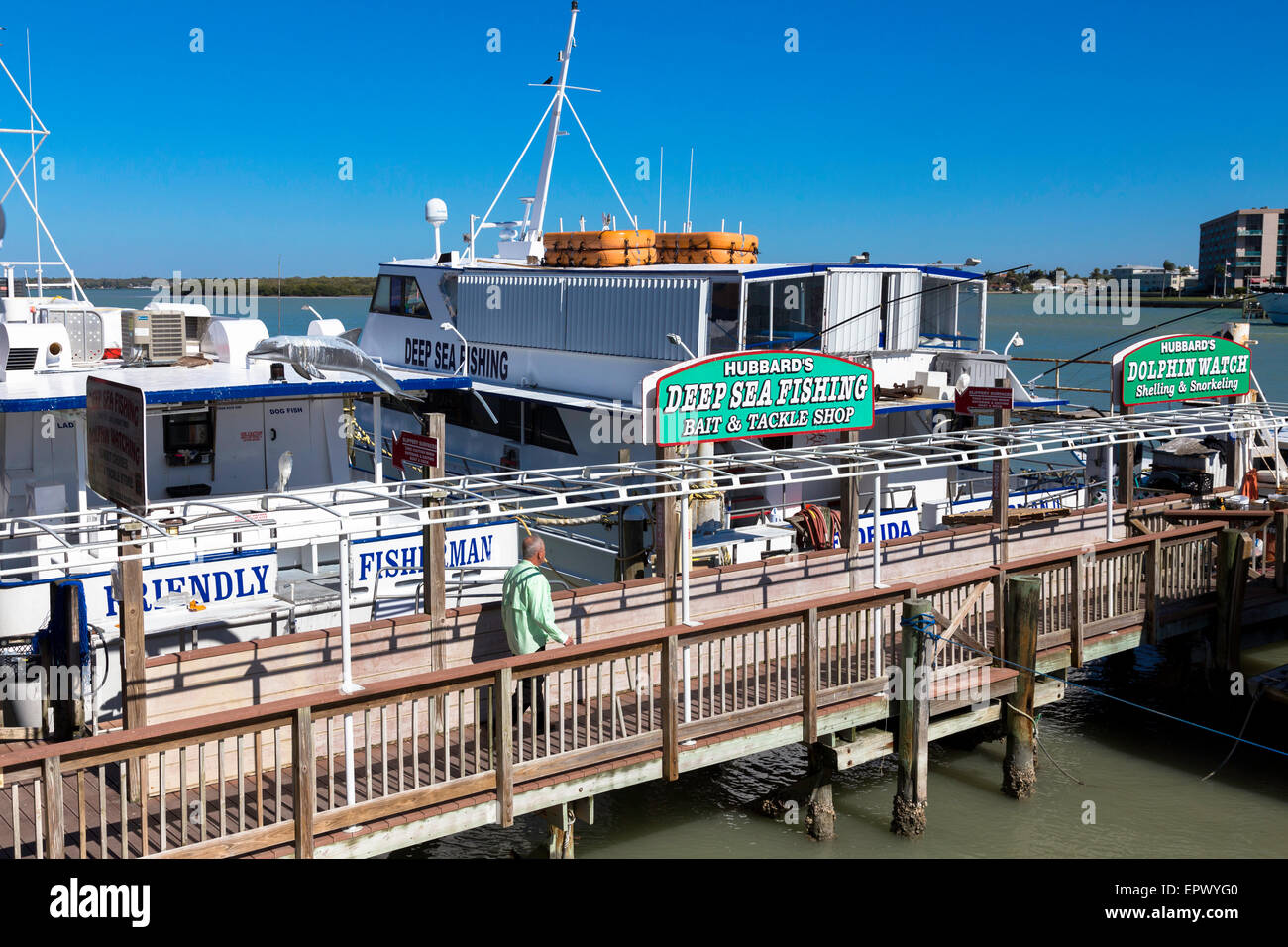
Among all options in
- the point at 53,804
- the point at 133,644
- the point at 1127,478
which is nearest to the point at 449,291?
the point at 1127,478

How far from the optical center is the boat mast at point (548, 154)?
1062 inches

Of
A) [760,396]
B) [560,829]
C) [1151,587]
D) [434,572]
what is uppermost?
[760,396]

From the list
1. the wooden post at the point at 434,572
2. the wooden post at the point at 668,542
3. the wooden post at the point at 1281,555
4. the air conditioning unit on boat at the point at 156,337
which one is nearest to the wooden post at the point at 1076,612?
the wooden post at the point at 1281,555

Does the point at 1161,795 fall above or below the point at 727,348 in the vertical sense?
below

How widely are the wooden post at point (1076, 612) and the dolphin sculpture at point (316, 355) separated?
7437mm

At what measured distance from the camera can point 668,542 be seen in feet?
40.2

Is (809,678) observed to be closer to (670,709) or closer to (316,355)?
(670,709)

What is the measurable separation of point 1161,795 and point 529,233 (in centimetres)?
1815

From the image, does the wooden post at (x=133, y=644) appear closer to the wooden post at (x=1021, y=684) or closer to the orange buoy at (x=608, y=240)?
the wooden post at (x=1021, y=684)

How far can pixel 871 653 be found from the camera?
12.5 meters

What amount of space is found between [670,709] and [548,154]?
20.0 m

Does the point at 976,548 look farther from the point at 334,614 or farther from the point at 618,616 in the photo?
the point at 334,614
